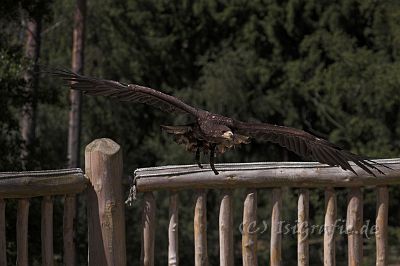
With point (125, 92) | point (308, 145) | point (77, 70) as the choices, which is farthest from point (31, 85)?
point (308, 145)

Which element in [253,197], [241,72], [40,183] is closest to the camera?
[40,183]

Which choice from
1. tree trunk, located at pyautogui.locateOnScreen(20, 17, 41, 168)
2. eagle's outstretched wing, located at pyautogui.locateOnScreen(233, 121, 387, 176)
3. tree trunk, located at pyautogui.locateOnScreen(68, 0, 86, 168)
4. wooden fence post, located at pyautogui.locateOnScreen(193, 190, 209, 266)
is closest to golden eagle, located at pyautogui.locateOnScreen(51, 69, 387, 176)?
eagle's outstretched wing, located at pyautogui.locateOnScreen(233, 121, 387, 176)

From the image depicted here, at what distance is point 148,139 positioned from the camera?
2080cm

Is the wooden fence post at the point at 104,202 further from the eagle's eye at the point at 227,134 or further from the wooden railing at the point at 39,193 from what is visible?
the eagle's eye at the point at 227,134

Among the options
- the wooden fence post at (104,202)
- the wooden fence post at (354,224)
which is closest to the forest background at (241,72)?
the wooden fence post at (354,224)

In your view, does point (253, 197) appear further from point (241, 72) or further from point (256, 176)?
point (241, 72)

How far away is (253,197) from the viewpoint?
17.0 ft

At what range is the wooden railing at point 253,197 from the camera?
16.5ft

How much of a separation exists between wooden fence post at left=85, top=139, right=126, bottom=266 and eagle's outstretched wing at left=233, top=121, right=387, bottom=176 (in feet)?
2.46

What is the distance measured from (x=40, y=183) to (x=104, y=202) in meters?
0.37

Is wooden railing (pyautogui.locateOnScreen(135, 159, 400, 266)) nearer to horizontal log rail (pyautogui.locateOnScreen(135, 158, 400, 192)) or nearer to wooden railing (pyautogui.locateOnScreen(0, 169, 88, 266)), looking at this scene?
horizontal log rail (pyautogui.locateOnScreen(135, 158, 400, 192))

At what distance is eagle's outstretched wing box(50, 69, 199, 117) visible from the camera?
4.82 metres

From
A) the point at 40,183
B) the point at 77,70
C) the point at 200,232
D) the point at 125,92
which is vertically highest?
the point at 77,70

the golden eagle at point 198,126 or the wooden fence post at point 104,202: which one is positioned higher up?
the golden eagle at point 198,126
